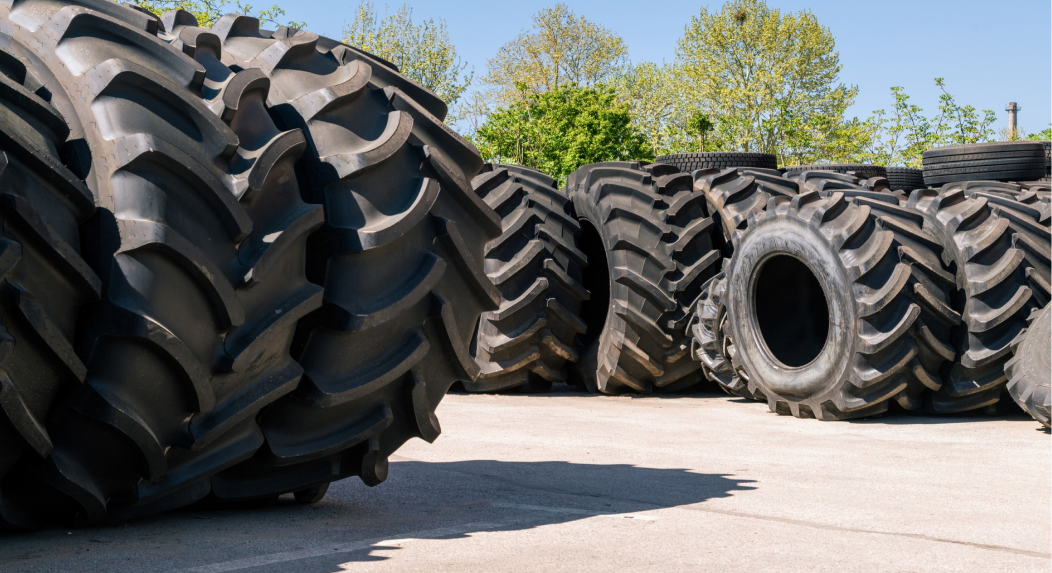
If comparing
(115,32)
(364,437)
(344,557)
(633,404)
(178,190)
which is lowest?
(633,404)

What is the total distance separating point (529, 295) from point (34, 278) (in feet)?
20.0

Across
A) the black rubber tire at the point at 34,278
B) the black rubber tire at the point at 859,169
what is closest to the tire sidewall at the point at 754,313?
the black rubber tire at the point at 859,169

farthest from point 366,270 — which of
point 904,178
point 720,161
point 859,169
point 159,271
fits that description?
point 859,169

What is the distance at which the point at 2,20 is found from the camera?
9.93 feet

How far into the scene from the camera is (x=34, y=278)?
8.25ft

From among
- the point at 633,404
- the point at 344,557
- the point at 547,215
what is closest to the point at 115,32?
the point at 344,557

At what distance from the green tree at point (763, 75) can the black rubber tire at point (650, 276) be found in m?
40.4

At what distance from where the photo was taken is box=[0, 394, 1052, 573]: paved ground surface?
2719 mm

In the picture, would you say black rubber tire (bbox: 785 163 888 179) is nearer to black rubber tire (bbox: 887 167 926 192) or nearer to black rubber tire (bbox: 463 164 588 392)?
black rubber tire (bbox: 887 167 926 192)

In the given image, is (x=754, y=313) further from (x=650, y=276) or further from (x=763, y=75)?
(x=763, y=75)

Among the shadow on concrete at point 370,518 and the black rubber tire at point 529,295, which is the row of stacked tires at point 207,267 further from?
the black rubber tire at point 529,295

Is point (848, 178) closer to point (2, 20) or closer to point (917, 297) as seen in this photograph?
point (917, 297)

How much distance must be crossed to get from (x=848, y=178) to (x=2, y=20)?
6.48 m

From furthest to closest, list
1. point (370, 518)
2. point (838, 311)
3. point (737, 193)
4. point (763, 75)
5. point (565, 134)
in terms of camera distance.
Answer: point (763, 75) → point (565, 134) → point (737, 193) → point (838, 311) → point (370, 518)
